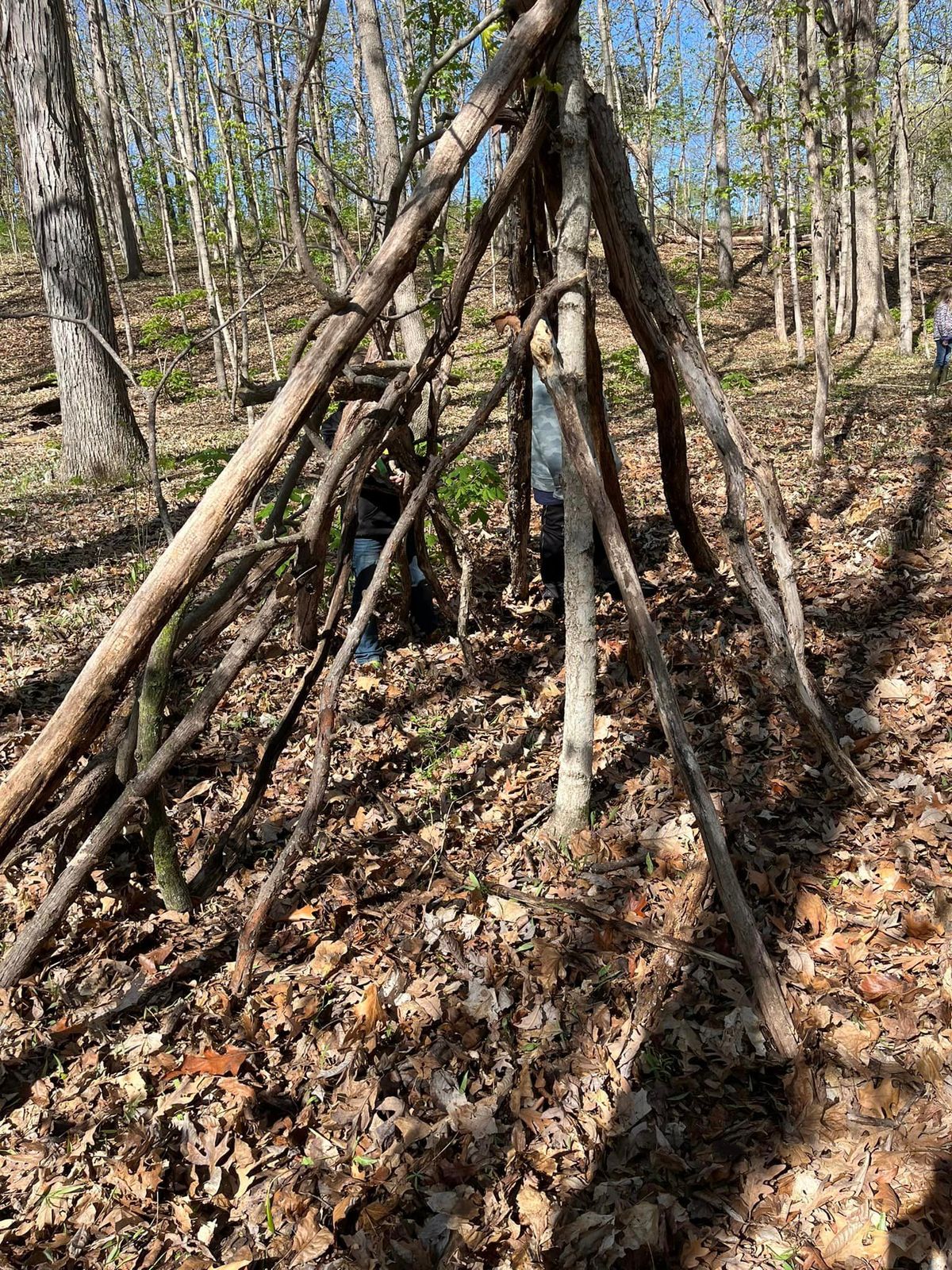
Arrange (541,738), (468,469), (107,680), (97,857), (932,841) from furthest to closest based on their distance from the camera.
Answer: (468,469), (541,738), (932,841), (97,857), (107,680)

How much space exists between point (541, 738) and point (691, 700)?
829 millimetres

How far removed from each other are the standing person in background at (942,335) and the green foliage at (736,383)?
105 inches

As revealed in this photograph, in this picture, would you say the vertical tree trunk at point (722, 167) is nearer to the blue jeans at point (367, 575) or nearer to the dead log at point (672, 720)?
the blue jeans at point (367, 575)

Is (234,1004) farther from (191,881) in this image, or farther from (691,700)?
(691,700)

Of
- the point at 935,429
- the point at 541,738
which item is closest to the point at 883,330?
the point at 935,429

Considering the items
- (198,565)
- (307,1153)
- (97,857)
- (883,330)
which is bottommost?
(307,1153)

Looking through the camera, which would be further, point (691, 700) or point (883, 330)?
point (883, 330)

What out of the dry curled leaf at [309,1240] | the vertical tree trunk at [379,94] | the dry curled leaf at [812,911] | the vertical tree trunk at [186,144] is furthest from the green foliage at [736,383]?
the vertical tree trunk at [186,144]

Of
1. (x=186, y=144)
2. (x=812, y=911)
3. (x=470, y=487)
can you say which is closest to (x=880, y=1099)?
(x=812, y=911)

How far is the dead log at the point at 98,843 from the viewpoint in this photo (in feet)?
8.49

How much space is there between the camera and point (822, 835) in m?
3.25

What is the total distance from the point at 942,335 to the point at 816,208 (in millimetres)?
5727

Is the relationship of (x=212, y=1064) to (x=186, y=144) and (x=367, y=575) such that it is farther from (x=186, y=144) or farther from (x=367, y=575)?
(x=186, y=144)

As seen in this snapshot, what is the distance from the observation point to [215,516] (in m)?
2.36
